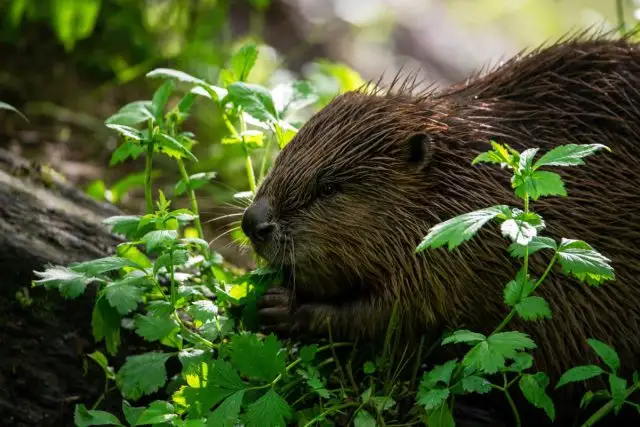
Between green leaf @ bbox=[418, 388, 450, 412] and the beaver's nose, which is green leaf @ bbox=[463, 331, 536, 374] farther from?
the beaver's nose

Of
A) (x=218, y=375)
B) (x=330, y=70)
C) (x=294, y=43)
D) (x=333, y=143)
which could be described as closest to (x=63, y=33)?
(x=330, y=70)


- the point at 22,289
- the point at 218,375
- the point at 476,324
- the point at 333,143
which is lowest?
the point at 22,289

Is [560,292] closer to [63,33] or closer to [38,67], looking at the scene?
[63,33]

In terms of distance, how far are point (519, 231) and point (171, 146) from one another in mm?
1237

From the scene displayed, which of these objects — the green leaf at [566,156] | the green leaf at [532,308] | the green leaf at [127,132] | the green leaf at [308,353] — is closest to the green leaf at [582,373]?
the green leaf at [532,308]

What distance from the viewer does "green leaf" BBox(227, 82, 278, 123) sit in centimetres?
328

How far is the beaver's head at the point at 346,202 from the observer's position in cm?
311

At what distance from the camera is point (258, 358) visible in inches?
106

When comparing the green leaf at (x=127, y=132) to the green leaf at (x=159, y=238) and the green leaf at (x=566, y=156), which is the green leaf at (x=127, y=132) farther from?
the green leaf at (x=566, y=156)

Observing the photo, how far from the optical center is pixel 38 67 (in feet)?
21.3

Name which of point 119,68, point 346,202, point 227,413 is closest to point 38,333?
point 227,413

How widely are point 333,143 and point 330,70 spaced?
4.95ft

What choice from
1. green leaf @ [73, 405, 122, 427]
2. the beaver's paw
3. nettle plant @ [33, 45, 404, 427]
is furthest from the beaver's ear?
green leaf @ [73, 405, 122, 427]

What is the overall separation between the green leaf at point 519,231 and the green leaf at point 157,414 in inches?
41.9
